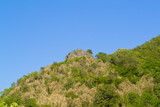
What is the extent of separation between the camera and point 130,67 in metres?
79.6

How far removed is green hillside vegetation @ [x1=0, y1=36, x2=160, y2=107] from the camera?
58344 mm

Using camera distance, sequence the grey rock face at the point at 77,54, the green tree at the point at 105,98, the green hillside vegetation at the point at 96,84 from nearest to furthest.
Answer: the green tree at the point at 105,98, the green hillside vegetation at the point at 96,84, the grey rock face at the point at 77,54

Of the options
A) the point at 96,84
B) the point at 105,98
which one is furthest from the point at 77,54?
the point at 105,98

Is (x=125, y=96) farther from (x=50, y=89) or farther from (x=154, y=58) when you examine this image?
(x=154, y=58)

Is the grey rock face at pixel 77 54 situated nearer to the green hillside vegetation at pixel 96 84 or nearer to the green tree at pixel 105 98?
the green hillside vegetation at pixel 96 84

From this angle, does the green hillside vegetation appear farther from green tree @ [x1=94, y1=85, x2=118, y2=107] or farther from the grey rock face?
the grey rock face

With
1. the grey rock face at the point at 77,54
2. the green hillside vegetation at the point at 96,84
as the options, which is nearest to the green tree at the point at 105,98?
the green hillside vegetation at the point at 96,84

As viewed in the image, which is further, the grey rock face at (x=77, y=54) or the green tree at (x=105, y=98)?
the grey rock face at (x=77, y=54)


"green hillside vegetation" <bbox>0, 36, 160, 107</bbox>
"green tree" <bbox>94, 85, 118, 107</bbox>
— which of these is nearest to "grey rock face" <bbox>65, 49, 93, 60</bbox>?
"green hillside vegetation" <bbox>0, 36, 160, 107</bbox>

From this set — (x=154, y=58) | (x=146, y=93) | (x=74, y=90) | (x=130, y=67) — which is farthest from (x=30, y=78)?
(x=154, y=58)

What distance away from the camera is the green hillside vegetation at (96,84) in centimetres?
5834

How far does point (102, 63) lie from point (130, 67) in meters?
12.1

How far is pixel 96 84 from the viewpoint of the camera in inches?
2867

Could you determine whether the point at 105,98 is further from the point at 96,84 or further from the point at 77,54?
the point at 77,54
